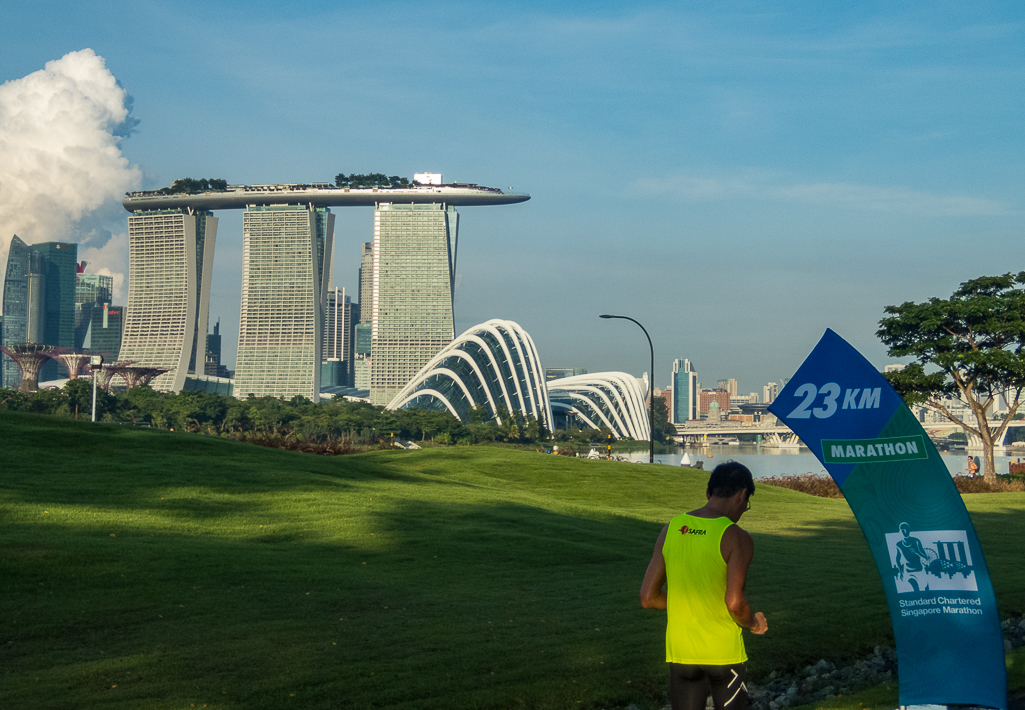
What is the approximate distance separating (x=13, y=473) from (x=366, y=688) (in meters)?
14.0

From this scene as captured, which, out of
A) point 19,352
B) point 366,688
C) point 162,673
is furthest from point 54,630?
point 19,352

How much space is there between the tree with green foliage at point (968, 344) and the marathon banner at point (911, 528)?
114ft

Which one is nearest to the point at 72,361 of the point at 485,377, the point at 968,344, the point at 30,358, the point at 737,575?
the point at 30,358

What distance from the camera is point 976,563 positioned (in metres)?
6.48

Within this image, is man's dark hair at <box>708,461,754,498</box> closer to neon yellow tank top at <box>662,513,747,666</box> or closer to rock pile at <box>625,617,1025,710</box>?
neon yellow tank top at <box>662,513,747,666</box>

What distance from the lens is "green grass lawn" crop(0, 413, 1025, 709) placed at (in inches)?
332

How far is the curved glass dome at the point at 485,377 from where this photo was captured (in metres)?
130

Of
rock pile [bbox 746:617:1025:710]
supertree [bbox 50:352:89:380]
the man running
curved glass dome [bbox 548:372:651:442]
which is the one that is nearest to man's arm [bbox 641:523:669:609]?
the man running

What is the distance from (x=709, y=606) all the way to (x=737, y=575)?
25cm

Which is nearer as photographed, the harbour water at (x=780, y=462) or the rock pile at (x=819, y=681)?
the rock pile at (x=819, y=681)

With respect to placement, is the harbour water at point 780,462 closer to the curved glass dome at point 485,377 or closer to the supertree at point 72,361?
the curved glass dome at point 485,377

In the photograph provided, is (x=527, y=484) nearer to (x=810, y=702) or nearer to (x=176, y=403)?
(x=810, y=702)

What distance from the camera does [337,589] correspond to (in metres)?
12.0

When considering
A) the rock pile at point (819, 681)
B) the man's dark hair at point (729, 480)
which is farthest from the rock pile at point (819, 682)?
the man's dark hair at point (729, 480)
